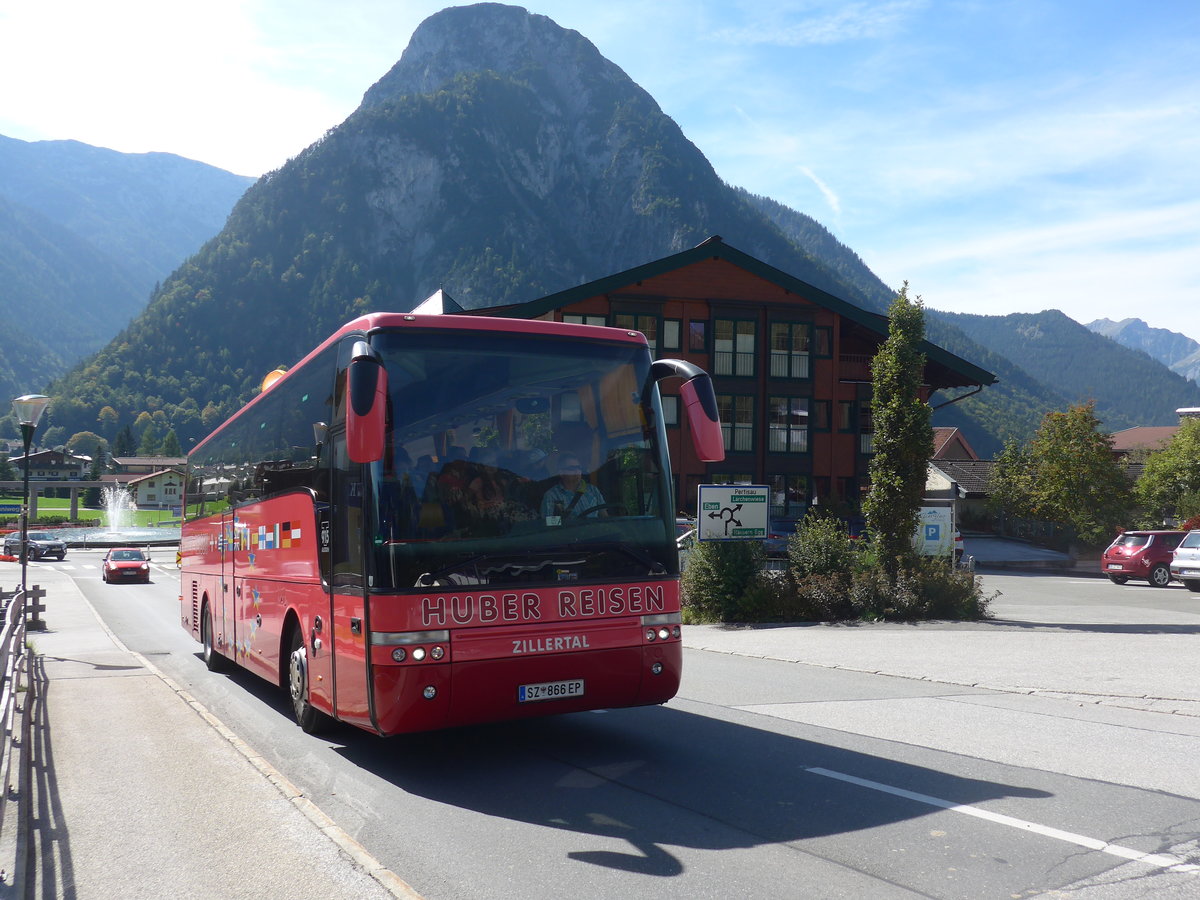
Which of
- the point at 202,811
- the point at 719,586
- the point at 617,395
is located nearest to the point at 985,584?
the point at 719,586

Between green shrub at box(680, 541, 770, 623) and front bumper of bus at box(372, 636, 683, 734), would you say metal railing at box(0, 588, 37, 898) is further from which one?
green shrub at box(680, 541, 770, 623)

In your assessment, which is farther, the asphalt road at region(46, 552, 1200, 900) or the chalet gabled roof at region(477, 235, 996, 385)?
the chalet gabled roof at region(477, 235, 996, 385)

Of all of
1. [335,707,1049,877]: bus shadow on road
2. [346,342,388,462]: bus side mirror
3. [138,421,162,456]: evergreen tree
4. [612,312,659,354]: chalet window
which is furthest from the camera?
[138,421,162,456]: evergreen tree

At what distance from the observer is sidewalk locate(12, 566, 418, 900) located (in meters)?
5.17

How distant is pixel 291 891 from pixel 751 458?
142 feet

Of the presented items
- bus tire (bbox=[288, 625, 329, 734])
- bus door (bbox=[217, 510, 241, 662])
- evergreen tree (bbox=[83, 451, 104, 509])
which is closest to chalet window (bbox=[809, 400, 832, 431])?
bus door (bbox=[217, 510, 241, 662])

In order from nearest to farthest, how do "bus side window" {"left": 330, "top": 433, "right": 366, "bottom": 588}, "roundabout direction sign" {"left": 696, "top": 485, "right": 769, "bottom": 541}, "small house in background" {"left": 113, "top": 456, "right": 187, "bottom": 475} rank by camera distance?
1. "bus side window" {"left": 330, "top": 433, "right": 366, "bottom": 588}
2. "roundabout direction sign" {"left": 696, "top": 485, "right": 769, "bottom": 541}
3. "small house in background" {"left": 113, "top": 456, "right": 187, "bottom": 475}

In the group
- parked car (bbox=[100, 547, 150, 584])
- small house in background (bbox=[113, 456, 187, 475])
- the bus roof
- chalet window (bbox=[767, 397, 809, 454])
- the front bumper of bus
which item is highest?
small house in background (bbox=[113, 456, 187, 475])

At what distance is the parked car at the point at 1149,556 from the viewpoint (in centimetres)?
3216

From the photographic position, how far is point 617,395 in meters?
8.04

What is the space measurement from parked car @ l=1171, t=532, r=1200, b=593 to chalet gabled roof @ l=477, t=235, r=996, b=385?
545 inches

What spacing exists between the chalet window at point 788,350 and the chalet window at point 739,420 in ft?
6.10

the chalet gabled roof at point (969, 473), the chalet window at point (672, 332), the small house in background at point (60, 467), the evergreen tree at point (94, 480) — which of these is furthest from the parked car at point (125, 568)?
the small house in background at point (60, 467)

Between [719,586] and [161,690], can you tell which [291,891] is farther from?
[719,586]
